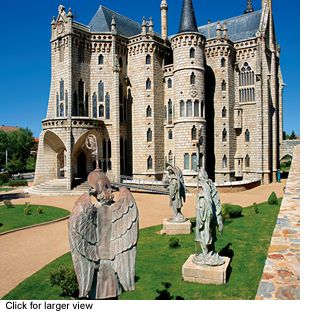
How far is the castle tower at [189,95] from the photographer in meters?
33.8

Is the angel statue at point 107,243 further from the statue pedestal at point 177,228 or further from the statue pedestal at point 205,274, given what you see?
the statue pedestal at point 177,228

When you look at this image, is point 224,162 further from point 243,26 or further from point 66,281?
point 66,281

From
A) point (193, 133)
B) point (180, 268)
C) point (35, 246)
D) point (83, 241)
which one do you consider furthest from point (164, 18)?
point (83, 241)

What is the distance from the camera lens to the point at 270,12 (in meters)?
39.8

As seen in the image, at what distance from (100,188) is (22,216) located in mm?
19124

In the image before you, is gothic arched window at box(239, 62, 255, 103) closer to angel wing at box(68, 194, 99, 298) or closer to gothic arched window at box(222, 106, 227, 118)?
gothic arched window at box(222, 106, 227, 118)

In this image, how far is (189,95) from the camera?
34.1 m

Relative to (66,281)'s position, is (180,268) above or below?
below

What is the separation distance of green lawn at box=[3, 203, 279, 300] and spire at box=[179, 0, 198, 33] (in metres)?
24.6

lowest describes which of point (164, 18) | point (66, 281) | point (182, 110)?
point (66, 281)

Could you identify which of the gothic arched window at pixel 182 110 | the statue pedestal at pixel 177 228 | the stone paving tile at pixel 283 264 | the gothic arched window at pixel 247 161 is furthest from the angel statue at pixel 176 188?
the gothic arched window at pixel 247 161

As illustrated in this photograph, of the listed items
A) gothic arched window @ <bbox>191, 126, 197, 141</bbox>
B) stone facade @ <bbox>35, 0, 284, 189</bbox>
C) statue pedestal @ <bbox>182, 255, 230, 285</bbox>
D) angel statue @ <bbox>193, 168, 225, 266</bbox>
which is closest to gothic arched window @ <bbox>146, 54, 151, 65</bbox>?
stone facade @ <bbox>35, 0, 284, 189</bbox>

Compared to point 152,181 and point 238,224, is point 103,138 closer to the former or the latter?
point 152,181

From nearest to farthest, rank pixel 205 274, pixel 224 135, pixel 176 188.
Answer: pixel 205 274
pixel 176 188
pixel 224 135
